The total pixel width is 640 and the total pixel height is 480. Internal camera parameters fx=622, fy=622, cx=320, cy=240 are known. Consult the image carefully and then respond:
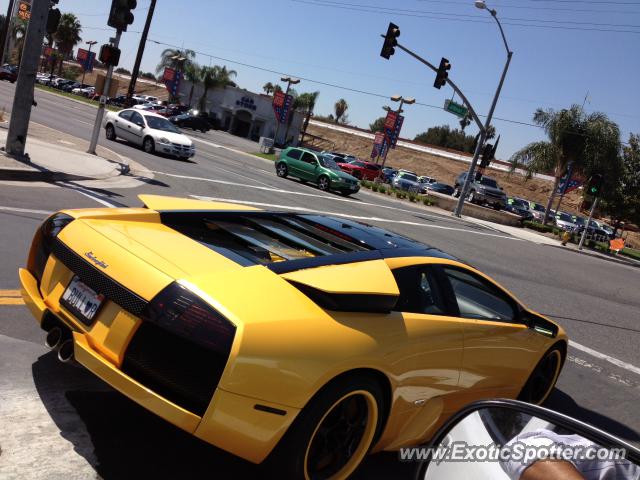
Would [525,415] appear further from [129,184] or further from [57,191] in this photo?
[129,184]

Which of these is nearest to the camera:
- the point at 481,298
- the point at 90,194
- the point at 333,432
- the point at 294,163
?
the point at 333,432

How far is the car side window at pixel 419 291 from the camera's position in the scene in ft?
11.9

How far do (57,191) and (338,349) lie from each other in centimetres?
926

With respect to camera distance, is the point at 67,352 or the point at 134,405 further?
the point at 134,405

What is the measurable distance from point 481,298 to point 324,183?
2353 centimetres

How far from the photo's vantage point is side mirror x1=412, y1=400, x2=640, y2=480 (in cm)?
161

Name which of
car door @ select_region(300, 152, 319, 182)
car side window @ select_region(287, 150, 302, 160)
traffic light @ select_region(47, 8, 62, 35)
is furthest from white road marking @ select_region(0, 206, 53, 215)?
car side window @ select_region(287, 150, 302, 160)

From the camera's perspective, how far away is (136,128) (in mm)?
24125

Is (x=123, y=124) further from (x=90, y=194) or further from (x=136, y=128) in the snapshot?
(x=90, y=194)

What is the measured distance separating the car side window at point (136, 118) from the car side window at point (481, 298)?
21621 mm

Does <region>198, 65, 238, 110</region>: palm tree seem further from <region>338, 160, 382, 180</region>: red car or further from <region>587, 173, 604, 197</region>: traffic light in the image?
<region>587, 173, 604, 197</region>: traffic light

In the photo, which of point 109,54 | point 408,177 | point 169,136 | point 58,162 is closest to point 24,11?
point 169,136

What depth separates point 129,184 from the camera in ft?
45.0

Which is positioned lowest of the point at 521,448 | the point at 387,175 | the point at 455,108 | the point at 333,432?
the point at 387,175
